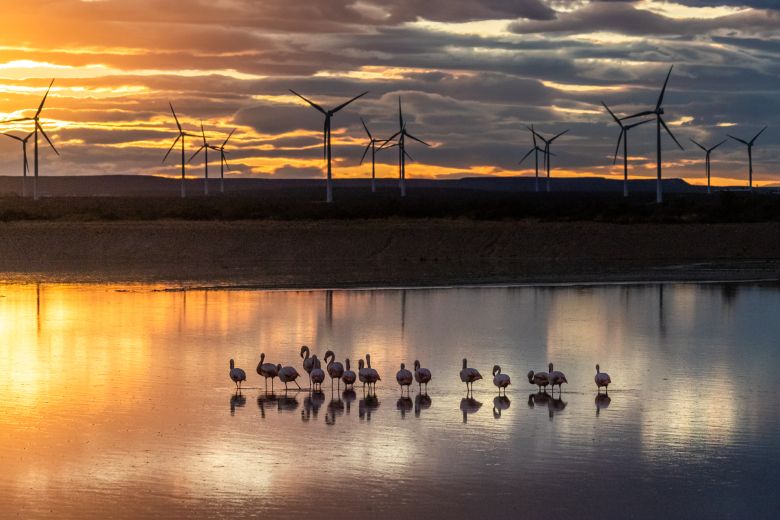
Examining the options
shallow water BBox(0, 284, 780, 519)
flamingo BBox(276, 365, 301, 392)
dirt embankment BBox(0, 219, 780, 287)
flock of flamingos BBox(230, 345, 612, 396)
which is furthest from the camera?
dirt embankment BBox(0, 219, 780, 287)

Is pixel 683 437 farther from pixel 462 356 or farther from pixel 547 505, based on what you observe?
pixel 462 356

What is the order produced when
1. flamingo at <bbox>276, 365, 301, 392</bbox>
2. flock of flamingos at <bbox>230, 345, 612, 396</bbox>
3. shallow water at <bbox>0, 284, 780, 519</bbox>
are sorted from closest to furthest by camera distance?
shallow water at <bbox>0, 284, 780, 519</bbox> < flock of flamingos at <bbox>230, 345, 612, 396</bbox> < flamingo at <bbox>276, 365, 301, 392</bbox>

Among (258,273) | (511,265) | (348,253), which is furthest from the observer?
(348,253)

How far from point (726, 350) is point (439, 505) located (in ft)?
51.7

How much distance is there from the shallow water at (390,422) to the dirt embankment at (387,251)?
68.6ft

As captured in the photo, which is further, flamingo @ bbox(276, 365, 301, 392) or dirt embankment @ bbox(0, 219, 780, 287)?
dirt embankment @ bbox(0, 219, 780, 287)

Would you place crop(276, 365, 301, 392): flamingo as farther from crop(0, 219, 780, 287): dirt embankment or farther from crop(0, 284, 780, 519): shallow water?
crop(0, 219, 780, 287): dirt embankment

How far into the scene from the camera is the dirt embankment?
56656 mm

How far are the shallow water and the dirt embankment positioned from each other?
68.6ft

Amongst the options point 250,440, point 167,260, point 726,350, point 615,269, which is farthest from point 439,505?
point 167,260

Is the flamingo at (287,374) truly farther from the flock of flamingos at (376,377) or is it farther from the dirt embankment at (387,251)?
the dirt embankment at (387,251)

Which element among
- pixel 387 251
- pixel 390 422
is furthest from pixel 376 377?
pixel 387 251

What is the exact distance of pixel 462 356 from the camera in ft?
89.7

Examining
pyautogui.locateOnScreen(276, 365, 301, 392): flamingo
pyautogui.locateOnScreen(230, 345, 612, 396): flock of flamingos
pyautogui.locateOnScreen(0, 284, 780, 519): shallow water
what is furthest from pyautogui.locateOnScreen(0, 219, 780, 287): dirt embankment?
pyautogui.locateOnScreen(276, 365, 301, 392): flamingo
